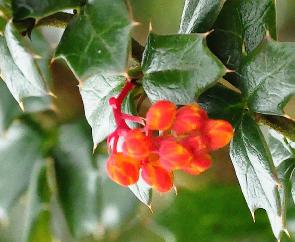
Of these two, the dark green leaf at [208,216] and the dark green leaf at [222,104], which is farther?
the dark green leaf at [208,216]

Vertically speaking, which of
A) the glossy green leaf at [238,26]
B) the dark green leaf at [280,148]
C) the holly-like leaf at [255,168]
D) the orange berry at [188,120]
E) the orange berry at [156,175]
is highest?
the glossy green leaf at [238,26]

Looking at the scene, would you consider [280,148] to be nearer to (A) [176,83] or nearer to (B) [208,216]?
(A) [176,83]

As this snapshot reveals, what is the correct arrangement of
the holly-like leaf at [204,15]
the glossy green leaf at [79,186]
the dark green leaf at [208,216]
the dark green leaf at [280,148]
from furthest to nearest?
the glossy green leaf at [79,186] → the dark green leaf at [208,216] → the dark green leaf at [280,148] → the holly-like leaf at [204,15]

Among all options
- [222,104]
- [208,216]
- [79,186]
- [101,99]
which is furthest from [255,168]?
[79,186]

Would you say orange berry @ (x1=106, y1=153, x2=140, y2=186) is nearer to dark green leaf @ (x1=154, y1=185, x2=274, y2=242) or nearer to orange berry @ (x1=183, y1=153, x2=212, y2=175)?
orange berry @ (x1=183, y1=153, x2=212, y2=175)

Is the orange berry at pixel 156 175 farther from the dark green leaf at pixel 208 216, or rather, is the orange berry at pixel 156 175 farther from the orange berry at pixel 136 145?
the dark green leaf at pixel 208 216

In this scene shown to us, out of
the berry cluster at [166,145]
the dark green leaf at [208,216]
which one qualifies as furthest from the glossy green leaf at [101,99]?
the dark green leaf at [208,216]
